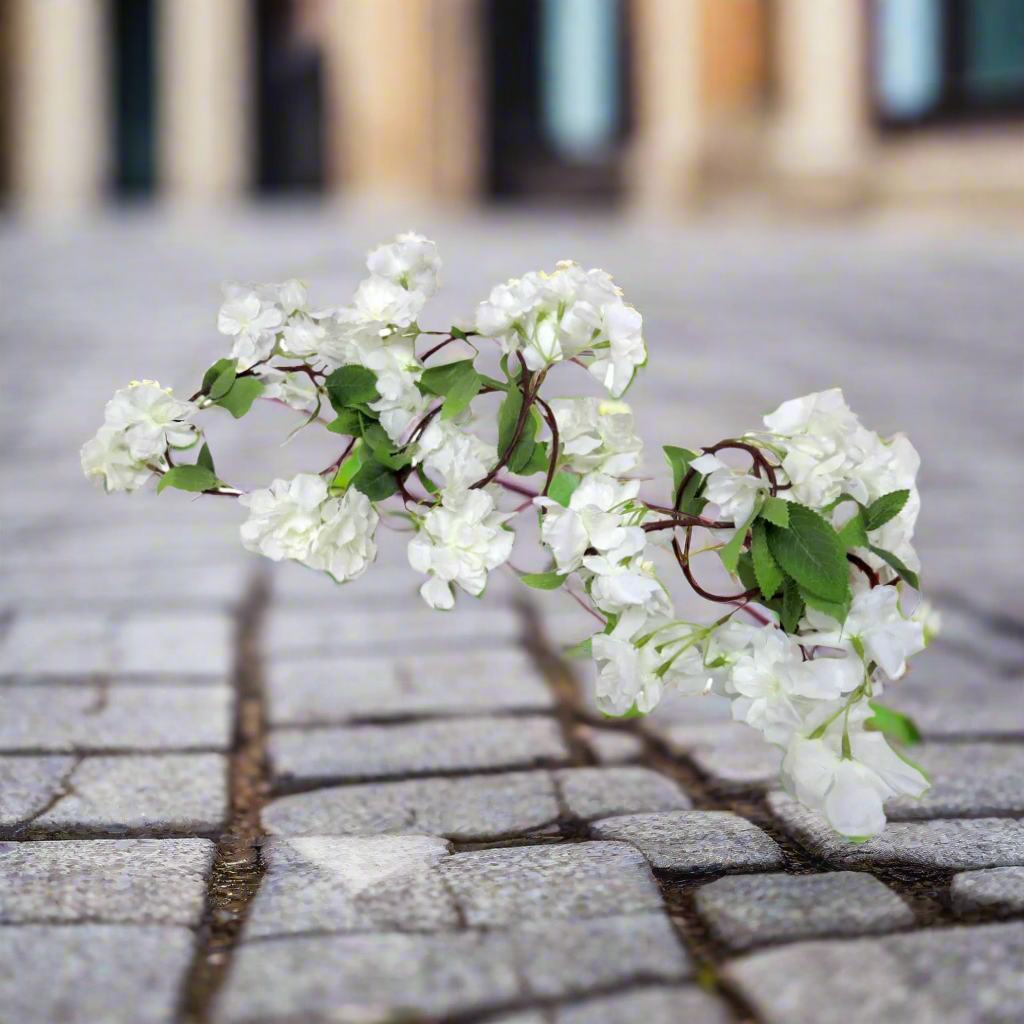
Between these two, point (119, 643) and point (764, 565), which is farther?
point (119, 643)

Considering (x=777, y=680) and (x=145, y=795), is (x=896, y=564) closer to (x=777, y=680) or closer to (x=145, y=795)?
(x=777, y=680)

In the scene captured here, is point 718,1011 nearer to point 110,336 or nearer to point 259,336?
point 259,336

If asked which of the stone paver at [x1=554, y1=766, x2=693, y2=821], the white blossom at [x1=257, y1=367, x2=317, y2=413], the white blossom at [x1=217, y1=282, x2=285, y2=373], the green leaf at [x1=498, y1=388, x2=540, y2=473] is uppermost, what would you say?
the white blossom at [x1=217, y1=282, x2=285, y2=373]

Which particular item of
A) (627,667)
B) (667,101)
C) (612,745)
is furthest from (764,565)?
(667,101)

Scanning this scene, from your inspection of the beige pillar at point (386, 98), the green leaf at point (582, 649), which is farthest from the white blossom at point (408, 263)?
the beige pillar at point (386, 98)

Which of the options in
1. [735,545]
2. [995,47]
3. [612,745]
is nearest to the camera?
[735,545]

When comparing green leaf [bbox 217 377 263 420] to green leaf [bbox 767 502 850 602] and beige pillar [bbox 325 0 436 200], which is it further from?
beige pillar [bbox 325 0 436 200]

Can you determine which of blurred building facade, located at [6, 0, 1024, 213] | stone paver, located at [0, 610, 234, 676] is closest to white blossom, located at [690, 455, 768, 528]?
stone paver, located at [0, 610, 234, 676]

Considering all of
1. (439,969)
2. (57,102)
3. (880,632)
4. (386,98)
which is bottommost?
(439,969)
